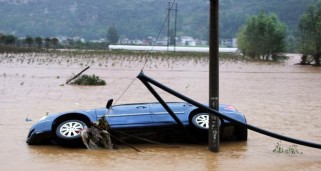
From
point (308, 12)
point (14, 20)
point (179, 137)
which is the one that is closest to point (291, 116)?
point (179, 137)

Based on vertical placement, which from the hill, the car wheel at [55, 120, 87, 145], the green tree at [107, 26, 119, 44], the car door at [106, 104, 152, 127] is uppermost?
the hill

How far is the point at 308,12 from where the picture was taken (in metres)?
62.6

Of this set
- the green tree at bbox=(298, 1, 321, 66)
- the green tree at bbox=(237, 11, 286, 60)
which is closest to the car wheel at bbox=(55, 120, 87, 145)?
the green tree at bbox=(298, 1, 321, 66)

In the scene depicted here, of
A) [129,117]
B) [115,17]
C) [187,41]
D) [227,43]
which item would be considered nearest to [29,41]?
[227,43]

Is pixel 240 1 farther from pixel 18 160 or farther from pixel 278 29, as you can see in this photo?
pixel 18 160

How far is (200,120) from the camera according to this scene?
9609 millimetres

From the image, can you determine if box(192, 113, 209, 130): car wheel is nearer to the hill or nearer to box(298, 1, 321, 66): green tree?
box(298, 1, 321, 66): green tree

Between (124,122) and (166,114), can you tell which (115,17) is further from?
(124,122)

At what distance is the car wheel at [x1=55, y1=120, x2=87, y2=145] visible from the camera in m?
9.18

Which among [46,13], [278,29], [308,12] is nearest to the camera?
[308,12]

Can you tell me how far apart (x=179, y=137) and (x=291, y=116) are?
587 centimetres

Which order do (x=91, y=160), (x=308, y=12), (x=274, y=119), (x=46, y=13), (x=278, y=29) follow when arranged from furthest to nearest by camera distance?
1. (x=46, y=13)
2. (x=278, y=29)
3. (x=308, y=12)
4. (x=274, y=119)
5. (x=91, y=160)

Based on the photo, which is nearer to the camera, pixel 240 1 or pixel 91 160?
pixel 91 160

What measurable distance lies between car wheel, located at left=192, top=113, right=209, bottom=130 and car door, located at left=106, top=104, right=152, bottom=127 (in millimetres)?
759
